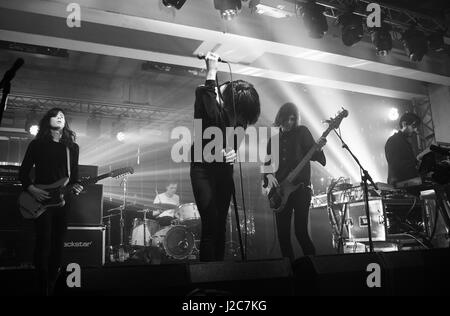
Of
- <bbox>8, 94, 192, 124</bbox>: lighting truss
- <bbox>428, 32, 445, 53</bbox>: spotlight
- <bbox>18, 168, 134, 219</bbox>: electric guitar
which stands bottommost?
<bbox>18, 168, 134, 219</bbox>: electric guitar

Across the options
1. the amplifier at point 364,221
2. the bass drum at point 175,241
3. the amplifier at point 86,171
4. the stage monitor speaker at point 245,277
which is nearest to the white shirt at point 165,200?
the bass drum at point 175,241

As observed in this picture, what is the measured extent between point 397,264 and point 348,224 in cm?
403

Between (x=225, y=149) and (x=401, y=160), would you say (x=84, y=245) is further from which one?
(x=401, y=160)

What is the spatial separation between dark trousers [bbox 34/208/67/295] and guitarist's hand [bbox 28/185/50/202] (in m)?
0.28

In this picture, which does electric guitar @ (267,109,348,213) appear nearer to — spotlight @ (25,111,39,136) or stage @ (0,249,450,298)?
stage @ (0,249,450,298)

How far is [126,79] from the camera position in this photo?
1034 cm

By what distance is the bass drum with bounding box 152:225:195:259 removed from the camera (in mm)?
7785

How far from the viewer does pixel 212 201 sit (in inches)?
108

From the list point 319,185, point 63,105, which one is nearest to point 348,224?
point 319,185

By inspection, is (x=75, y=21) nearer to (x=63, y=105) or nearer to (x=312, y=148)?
(x=312, y=148)

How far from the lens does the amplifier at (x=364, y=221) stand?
5680 millimetres

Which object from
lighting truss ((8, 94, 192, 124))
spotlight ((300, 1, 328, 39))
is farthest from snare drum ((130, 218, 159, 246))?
spotlight ((300, 1, 328, 39))

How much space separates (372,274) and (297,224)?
147 centimetres

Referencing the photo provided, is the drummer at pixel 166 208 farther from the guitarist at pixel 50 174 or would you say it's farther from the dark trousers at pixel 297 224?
the dark trousers at pixel 297 224
